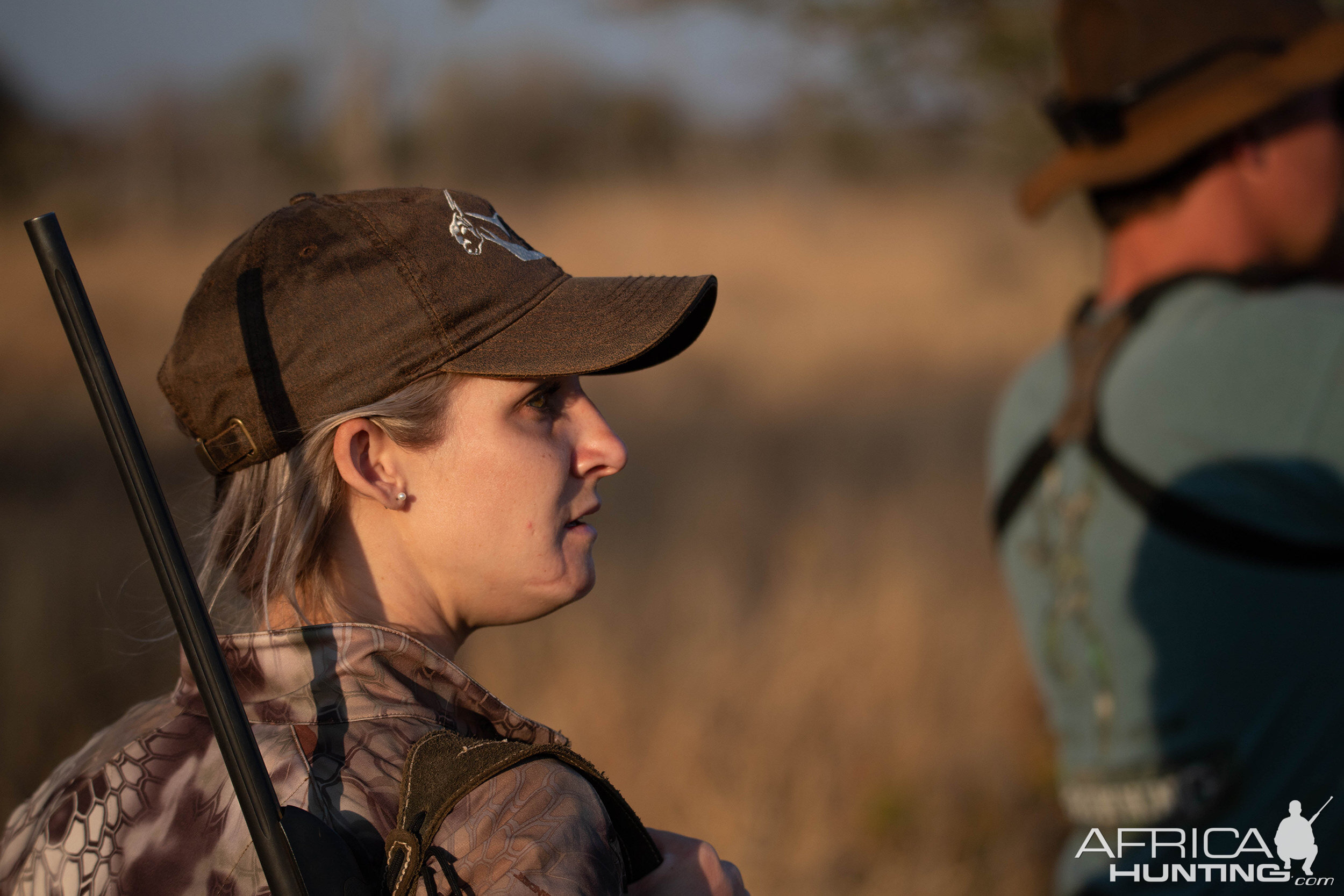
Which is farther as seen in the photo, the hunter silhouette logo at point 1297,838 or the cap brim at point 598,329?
the hunter silhouette logo at point 1297,838

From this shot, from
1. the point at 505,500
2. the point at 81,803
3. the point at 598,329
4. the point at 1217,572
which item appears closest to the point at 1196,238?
the point at 1217,572

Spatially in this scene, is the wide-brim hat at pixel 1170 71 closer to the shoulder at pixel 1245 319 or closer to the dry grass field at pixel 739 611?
the shoulder at pixel 1245 319

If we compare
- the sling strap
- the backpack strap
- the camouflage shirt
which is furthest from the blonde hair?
the sling strap

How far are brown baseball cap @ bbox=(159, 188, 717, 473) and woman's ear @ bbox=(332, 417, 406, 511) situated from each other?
32 mm

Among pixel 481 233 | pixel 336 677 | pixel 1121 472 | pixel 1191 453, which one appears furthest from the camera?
pixel 1121 472

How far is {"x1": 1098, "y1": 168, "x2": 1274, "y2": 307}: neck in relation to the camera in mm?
2305

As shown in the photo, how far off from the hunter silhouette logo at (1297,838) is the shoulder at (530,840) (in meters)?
1.64

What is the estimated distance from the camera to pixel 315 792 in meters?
1.02

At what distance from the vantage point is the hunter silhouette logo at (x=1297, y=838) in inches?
79.4

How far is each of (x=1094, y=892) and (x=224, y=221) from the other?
11.0 metres

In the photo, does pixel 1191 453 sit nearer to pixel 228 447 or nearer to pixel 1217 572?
pixel 1217 572

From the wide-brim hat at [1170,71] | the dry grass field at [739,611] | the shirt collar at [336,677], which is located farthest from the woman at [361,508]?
the wide-brim hat at [1170,71]

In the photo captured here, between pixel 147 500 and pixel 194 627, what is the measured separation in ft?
0.44

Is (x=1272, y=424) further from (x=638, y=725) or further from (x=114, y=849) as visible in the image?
(x=638, y=725)
